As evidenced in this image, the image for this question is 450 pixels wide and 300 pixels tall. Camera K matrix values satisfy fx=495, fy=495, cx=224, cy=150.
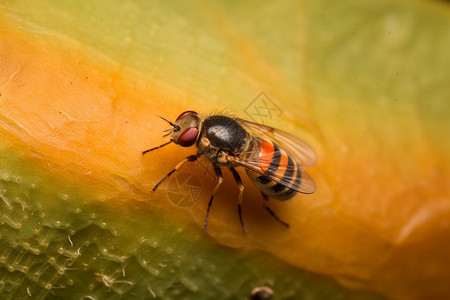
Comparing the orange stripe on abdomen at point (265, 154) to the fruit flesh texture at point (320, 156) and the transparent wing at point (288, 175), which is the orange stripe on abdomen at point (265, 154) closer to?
the transparent wing at point (288, 175)

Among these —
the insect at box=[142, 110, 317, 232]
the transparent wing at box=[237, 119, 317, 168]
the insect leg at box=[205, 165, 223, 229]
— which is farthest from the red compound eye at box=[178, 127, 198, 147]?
the transparent wing at box=[237, 119, 317, 168]

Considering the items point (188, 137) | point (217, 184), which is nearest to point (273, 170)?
point (217, 184)

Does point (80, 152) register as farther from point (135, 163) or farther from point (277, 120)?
point (277, 120)

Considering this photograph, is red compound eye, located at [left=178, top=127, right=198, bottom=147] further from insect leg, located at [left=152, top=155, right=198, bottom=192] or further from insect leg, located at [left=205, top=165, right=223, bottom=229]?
insect leg, located at [left=205, top=165, right=223, bottom=229]

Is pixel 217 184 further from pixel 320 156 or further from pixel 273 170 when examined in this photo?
pixel 320 156

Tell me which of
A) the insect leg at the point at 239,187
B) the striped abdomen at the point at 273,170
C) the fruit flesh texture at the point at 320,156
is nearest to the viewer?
the fruit flesh texture at the point at 320,156

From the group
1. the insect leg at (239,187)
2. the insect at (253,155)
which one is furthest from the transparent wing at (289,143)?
the insect leg at (239,187)
